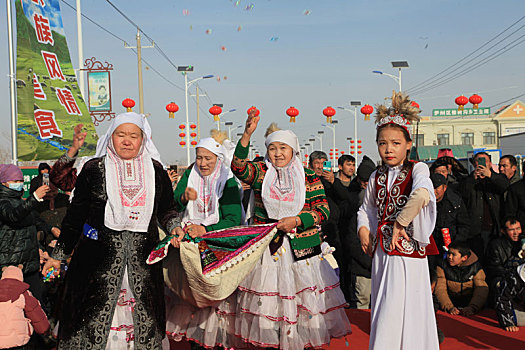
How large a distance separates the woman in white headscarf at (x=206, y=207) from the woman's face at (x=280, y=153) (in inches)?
24.8

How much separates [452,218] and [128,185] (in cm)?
467

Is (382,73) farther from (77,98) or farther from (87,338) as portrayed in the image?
(87,338)

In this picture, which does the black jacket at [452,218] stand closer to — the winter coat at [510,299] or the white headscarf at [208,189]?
the winter coat at [510,299]

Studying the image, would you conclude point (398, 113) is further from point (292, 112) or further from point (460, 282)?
point (460, 282)

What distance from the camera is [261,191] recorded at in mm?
5215

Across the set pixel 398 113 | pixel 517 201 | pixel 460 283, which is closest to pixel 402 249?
pixel 398 113

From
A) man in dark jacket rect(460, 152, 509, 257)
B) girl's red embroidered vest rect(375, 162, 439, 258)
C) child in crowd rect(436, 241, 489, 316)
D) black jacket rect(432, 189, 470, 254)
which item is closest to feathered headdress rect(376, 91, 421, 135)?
girl's red embroidered vest rect(375, 162, 439, 258)

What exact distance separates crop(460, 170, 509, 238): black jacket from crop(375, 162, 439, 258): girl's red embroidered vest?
395 centimetres

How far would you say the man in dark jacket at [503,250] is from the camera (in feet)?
23.0

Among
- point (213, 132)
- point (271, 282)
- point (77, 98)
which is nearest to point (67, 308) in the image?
point (271, 282)

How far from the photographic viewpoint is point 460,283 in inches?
281

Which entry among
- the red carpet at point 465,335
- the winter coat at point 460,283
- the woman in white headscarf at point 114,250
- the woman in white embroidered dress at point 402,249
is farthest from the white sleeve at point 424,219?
the winter coat at point 460,283

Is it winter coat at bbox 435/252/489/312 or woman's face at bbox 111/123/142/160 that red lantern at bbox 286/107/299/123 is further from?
woman's face at bbox 111/123/142/160

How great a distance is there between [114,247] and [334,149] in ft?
234
